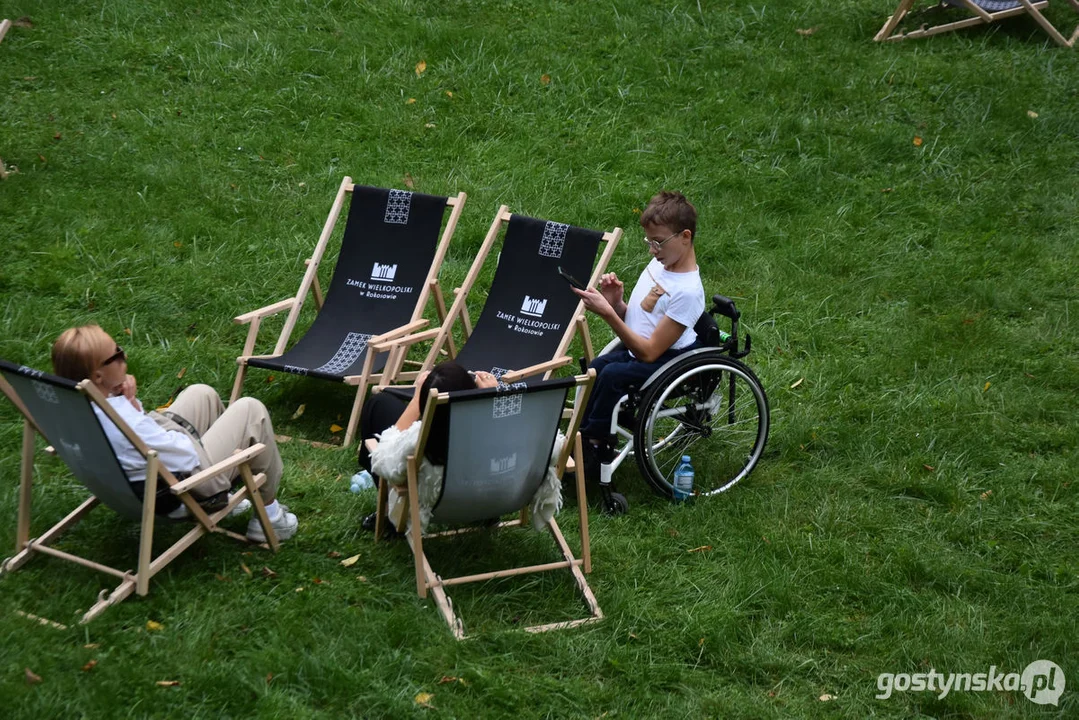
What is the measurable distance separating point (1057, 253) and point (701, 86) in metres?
3.14

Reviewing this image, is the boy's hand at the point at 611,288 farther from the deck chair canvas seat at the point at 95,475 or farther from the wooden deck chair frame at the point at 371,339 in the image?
the deck chair canvas seat at the point at 95,475

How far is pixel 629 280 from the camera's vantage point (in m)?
7.13

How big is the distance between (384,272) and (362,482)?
160 cm

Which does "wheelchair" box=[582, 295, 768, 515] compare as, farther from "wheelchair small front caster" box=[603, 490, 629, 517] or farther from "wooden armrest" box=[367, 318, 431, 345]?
"wooden armrest" box=[367, 318, 431, 345]

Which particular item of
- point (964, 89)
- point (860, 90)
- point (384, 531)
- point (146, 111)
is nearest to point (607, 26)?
point (860, 90)

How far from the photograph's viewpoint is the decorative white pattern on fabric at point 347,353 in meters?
5.48

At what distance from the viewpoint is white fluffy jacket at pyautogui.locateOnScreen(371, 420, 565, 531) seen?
3961 millimetres

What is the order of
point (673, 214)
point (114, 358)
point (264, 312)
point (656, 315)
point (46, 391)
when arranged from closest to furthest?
point (46, 391), point (114, 358), point (673, 214), point (656, 315), point (264, 312)

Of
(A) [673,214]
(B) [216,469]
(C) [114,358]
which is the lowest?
(B) [216,469]

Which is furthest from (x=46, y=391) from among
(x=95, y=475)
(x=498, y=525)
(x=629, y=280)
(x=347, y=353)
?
(x=629, y=280)

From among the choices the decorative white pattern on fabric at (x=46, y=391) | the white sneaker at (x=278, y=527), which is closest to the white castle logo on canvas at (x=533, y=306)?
the white sneaker at (x=278, y=527)

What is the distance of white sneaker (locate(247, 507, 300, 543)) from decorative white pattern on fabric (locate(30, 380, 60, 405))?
94 centimetres

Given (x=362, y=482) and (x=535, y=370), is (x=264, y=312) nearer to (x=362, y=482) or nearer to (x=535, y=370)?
(x=362, y=482)

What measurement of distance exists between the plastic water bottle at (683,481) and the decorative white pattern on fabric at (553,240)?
1.40 meters
